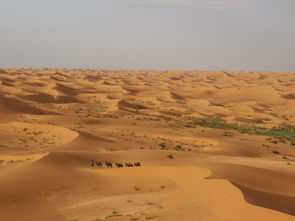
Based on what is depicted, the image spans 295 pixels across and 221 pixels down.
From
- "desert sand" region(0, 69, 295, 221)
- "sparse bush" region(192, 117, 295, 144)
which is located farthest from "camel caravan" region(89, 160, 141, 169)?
"sparse bush" region(192, 117, 295, 144)

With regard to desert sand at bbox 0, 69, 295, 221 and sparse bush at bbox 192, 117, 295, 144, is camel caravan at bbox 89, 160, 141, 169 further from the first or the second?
sparse bush at bbox 192, 117, 295, 144

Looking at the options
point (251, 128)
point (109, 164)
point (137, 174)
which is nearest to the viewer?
point (137, 174)

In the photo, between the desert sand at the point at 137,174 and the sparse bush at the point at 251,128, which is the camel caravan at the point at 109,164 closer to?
the desert sand at the point at 137,174

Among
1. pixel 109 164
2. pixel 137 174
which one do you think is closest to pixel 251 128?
pixel 109 164

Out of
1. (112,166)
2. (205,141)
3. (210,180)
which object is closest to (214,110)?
(205,141)

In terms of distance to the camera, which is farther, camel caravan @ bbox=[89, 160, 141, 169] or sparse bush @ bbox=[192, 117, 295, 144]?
sparse bush @ bbox=[192, 117, 295, 144]

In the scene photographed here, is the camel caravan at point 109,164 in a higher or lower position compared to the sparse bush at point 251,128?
higher

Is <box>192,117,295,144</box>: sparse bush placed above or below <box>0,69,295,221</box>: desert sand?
below

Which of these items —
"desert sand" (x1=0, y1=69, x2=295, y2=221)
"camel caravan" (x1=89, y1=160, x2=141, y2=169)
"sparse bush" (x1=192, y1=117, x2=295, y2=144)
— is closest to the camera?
"desert sand" (x1=0, y1=69, x2=295, y2=221)

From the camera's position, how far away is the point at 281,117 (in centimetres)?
5881

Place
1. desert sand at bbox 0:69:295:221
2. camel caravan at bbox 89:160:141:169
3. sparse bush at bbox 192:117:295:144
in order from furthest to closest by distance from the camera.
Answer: sparse bush at bbox 192:117:295:144 → camel caravan at bbox 89:160:141:169 → desert sand at bbox 0:69:295:221

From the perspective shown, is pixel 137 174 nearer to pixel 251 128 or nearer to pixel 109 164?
pixel 109 164

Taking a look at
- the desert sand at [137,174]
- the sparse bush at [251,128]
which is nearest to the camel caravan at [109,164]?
the desert sand at [137,174]

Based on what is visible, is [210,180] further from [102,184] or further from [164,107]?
[164,107]
